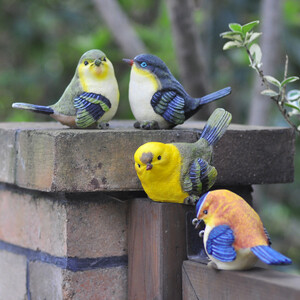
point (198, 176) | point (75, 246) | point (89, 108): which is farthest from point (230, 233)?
point (89, 108)

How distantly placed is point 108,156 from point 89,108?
203 millimetres

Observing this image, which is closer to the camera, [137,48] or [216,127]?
[216,127]

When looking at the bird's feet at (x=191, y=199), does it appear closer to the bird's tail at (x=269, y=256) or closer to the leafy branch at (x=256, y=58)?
the bird's tail at (x=269, y=256)

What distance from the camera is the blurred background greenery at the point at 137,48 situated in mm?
4125

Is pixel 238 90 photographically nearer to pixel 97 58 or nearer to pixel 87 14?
pixel 87 14

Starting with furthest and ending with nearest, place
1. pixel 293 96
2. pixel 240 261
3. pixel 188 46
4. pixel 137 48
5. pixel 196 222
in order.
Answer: pixel 137 48
pixel 188 46
pixel 293 96
pixel 196 222
pixel 240 261

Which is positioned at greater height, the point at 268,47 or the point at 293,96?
the point at 268,47

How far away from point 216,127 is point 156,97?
229mm

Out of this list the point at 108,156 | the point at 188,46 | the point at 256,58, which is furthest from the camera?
the point at 188,46

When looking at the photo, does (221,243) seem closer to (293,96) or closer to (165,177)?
(165,177)

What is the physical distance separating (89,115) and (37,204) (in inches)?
13.6

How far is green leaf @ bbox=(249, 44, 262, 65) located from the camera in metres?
2.16

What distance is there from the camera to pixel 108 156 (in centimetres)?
191

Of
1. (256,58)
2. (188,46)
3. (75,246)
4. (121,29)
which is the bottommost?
(75,246)
